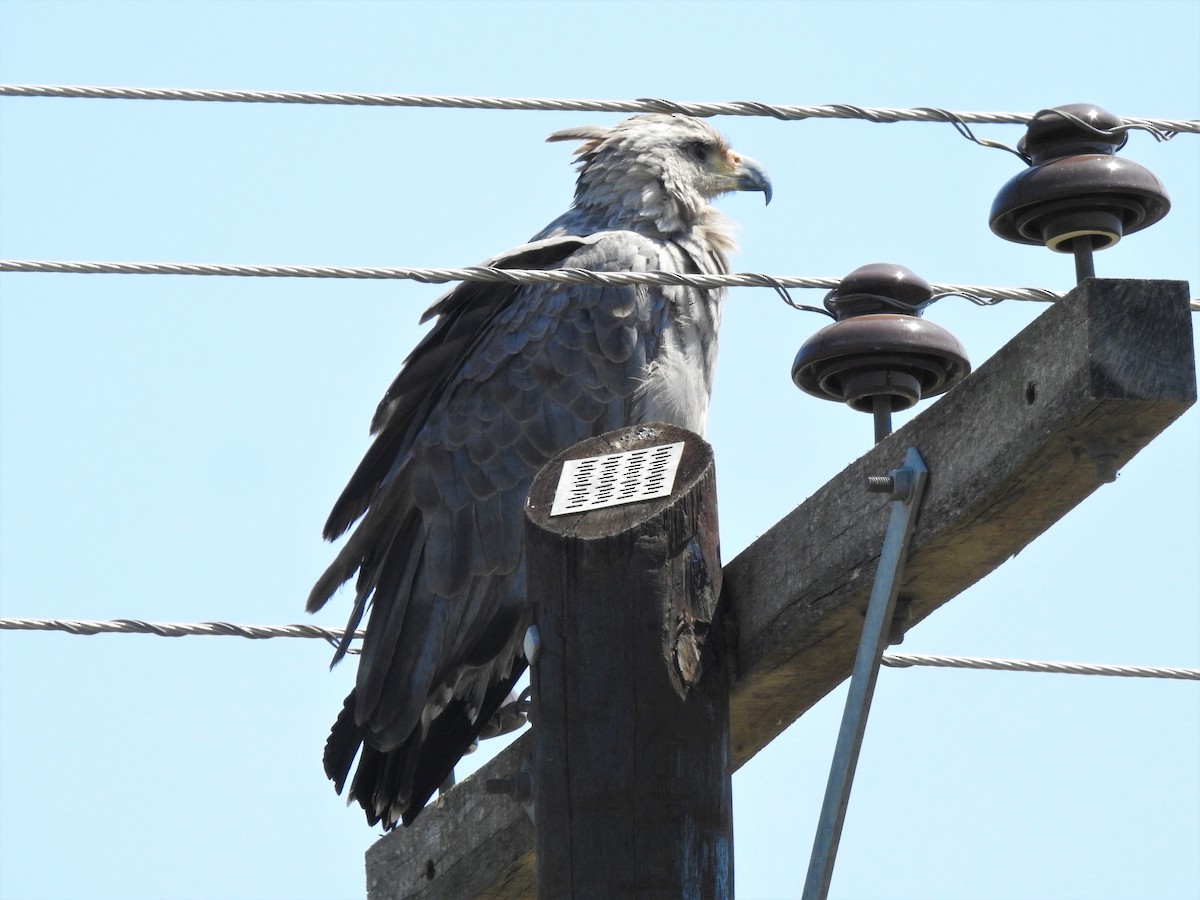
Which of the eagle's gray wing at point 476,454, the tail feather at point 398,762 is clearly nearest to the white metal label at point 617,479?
the tail feather at point 398,762

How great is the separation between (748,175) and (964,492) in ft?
14.8

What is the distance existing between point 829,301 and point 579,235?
10.0 ft

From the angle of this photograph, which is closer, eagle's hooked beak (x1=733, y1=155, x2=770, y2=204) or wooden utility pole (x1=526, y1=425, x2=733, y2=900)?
wooden utility pole (x1=526, y1=425, x2=733, y2=900)

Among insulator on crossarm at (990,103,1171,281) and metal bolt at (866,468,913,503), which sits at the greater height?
insulator on crossarm at (990,103,1171,281)

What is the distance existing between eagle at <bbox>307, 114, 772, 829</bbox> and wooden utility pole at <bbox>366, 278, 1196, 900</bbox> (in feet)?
5.83

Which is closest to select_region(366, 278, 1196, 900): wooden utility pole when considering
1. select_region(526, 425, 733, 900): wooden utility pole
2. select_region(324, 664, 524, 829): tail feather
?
select_region(526, 425, 733, 900): wooden utility pole

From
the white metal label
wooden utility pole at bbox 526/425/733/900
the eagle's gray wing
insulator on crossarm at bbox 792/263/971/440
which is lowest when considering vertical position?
wooden utility pole at bbox 526/425/733/900

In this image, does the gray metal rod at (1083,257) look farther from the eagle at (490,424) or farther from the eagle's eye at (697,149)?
the eagle's eye at (697,149)

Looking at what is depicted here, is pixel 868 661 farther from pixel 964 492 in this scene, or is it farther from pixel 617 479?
pixel 617 479

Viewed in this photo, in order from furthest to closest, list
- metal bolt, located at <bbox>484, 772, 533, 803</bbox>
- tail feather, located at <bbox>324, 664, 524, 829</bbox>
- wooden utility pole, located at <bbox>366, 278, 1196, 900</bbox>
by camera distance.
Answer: tail feather, located at <bbox>324, 664, 524, 829</bbox>, metal bolt, located at <bbox>484, 772, 533, 803</bbox>, wooden utility pole, located at <bbox>366, 278, 1196, 900</bbox>

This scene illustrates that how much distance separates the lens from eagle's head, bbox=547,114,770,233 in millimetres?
6832

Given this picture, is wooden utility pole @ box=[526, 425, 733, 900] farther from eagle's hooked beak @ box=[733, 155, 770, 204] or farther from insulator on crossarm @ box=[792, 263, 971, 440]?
eagle's hooked beak @ box=[733, 155, 770, 204]

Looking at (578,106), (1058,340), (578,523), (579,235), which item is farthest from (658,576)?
(579,235)

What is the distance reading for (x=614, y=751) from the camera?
10.4 ft
